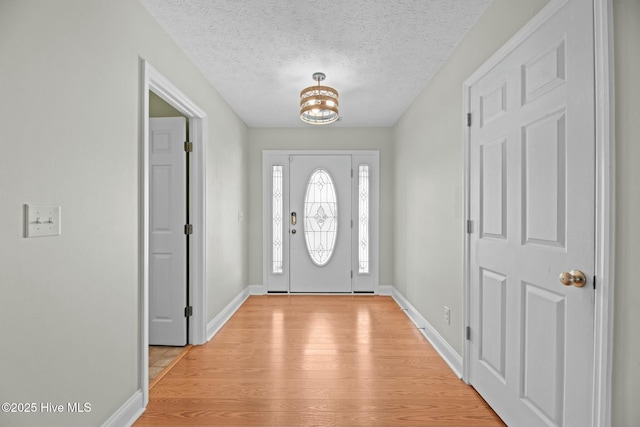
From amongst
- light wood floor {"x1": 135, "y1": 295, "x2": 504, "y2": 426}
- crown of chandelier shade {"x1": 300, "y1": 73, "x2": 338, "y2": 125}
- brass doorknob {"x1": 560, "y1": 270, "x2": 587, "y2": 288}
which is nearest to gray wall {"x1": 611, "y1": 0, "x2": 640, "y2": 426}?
brass doorknob {"x1": 560, "y1": 270, "x2": 587, "y2": 288}

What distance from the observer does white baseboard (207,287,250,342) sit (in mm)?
3047

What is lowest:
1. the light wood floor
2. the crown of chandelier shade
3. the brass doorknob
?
the light wood floor

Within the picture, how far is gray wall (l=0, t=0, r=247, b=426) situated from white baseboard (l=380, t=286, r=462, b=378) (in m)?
2.17

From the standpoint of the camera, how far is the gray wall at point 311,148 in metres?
4.64

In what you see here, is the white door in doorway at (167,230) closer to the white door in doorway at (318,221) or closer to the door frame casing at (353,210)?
the door frame casing at (353,210)

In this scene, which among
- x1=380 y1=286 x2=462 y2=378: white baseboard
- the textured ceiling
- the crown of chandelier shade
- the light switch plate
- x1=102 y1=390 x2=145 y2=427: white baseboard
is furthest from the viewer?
the crown of chandelier shade

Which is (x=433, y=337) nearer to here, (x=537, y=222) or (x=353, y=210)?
(x=537, y=222)

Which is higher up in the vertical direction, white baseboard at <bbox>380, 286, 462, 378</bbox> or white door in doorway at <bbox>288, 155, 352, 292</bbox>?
white door in doorway at <bbox>288, 155, 352, 292</bbox>

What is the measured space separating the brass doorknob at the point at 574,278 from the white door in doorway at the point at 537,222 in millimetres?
12

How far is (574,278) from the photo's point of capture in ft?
4.13

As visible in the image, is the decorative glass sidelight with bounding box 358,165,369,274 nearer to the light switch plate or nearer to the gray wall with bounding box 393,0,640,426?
the gray wall with bounding box 393,0,640,426

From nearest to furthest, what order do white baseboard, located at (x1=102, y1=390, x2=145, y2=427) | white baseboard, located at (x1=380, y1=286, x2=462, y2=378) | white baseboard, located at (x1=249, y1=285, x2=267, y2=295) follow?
1. white baseboard, located at (x1=102, y1=390, x2=145, y2=427)
2. white baseboard, located at (x1=380, y1=286, x2=462, y2=378)
3. white baseboard, located at (x1=249, y1=285, x2=267, y2=295)

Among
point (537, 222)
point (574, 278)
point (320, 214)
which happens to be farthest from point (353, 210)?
point (574, 278)

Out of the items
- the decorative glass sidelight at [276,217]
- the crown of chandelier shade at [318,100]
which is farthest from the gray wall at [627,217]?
the decorative glass sidelight at [276,217]
